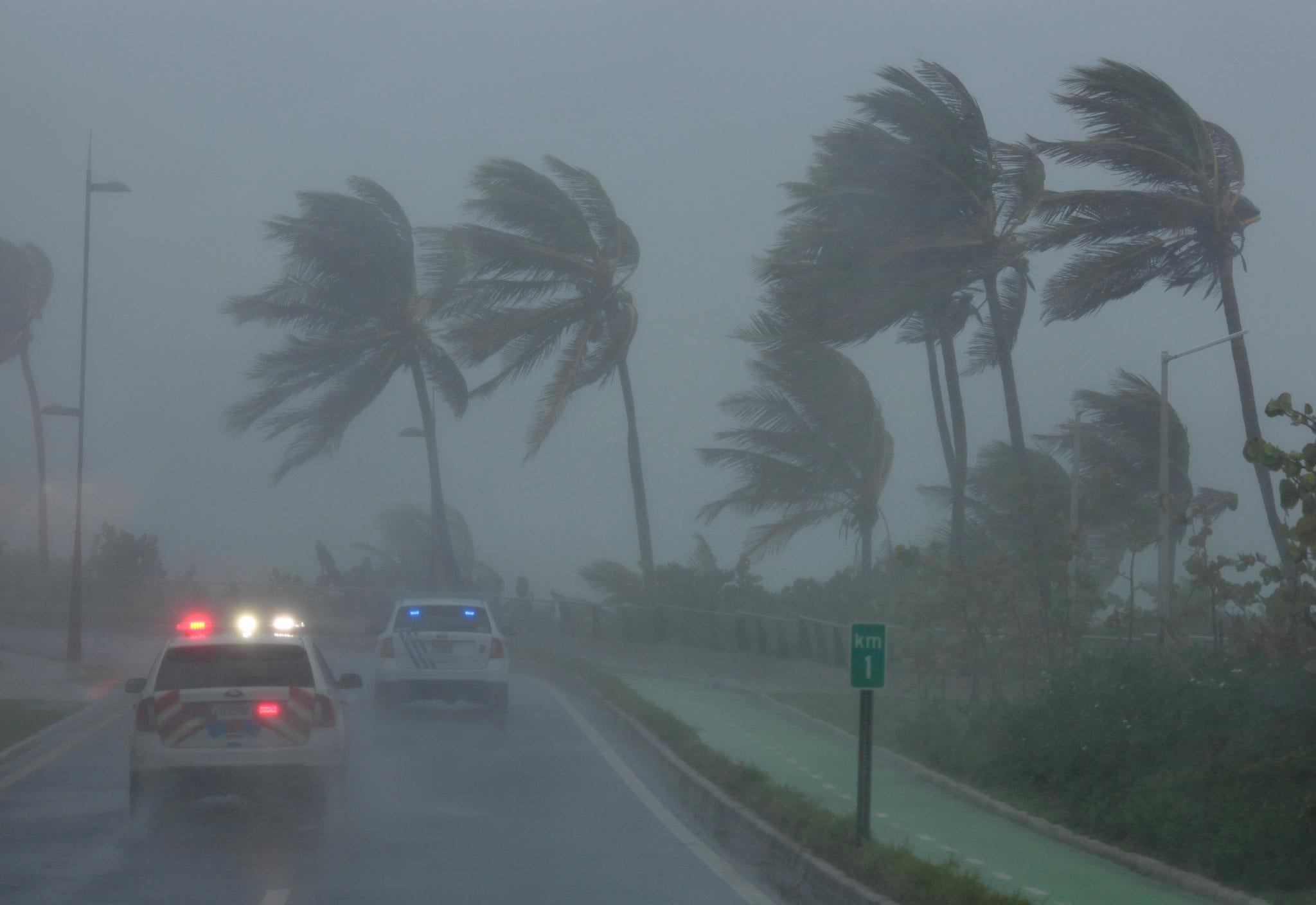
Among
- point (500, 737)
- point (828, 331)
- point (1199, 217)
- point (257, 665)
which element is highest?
point (1199, 217)

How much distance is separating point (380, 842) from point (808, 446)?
26.8m

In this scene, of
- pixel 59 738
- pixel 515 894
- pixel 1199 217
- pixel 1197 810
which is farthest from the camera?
A: pixel 1199 217

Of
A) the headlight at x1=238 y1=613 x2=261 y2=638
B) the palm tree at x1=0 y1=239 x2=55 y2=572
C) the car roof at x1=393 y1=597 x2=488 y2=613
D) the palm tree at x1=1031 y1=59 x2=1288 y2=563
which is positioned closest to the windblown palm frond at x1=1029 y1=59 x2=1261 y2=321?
the palm tree at x1=1031 y1=59 x2=1288 y2=563

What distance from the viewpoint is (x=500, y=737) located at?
55.0ft

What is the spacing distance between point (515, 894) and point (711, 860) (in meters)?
1.76

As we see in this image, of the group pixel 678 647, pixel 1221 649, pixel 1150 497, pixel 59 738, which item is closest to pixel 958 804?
pixel 1221 649

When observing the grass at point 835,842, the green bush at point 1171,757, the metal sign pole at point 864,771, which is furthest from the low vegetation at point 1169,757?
the metal sign pole at point 864,771

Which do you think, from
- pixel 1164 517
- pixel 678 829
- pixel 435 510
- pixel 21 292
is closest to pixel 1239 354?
pixel 1164 517

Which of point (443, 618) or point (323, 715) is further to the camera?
point (443, 618)

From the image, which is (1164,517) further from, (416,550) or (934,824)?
(416,550)

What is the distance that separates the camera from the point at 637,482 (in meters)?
35.2

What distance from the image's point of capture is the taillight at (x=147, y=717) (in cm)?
1089

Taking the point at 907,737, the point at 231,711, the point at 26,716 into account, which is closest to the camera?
the point at 231,711

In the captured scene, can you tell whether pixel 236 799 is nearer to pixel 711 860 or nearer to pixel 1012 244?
pixel 711 860
